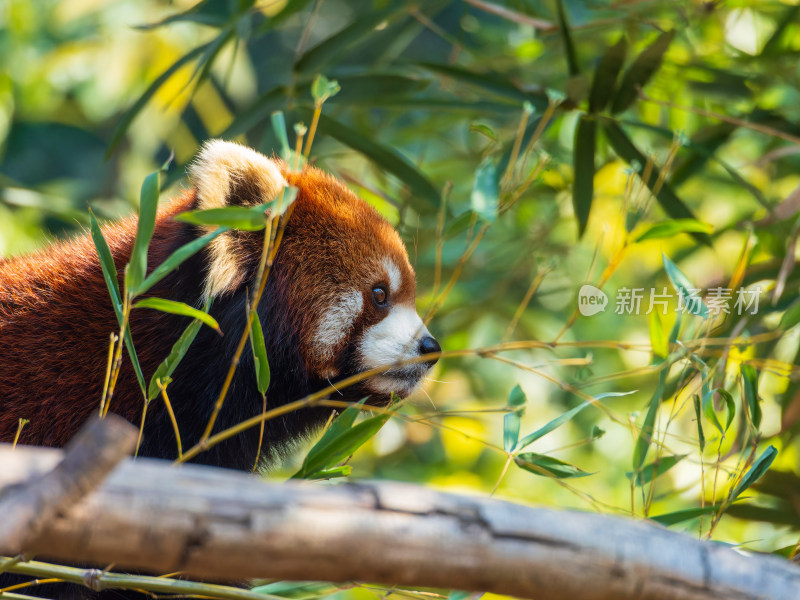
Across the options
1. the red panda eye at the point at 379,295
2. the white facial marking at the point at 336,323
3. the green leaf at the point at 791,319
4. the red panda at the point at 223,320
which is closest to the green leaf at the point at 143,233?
the red panda at the point at 223,320

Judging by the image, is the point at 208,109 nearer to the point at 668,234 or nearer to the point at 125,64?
the point at 125,64

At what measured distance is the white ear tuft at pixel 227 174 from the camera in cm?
156

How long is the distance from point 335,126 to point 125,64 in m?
2.00

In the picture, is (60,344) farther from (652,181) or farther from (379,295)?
(652,181)

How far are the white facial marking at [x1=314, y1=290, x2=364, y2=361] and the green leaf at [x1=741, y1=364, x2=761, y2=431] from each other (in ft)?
2.59

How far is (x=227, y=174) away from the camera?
5.13ft

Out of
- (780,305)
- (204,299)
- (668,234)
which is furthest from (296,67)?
(780,305)

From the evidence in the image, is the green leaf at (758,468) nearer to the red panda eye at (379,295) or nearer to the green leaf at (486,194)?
the green leaf at (486,194)

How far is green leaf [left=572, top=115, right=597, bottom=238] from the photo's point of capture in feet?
6.88

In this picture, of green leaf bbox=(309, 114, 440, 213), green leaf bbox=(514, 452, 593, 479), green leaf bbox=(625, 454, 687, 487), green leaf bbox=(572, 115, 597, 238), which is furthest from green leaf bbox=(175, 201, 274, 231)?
green leaf bbox=(572, 115, 597, 238)

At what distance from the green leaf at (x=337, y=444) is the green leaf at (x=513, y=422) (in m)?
0.23

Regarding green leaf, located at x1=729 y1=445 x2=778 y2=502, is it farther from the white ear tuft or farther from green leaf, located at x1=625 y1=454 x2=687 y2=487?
the white ear tuft

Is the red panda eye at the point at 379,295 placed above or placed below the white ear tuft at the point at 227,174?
below

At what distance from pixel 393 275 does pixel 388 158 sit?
1.73ft
